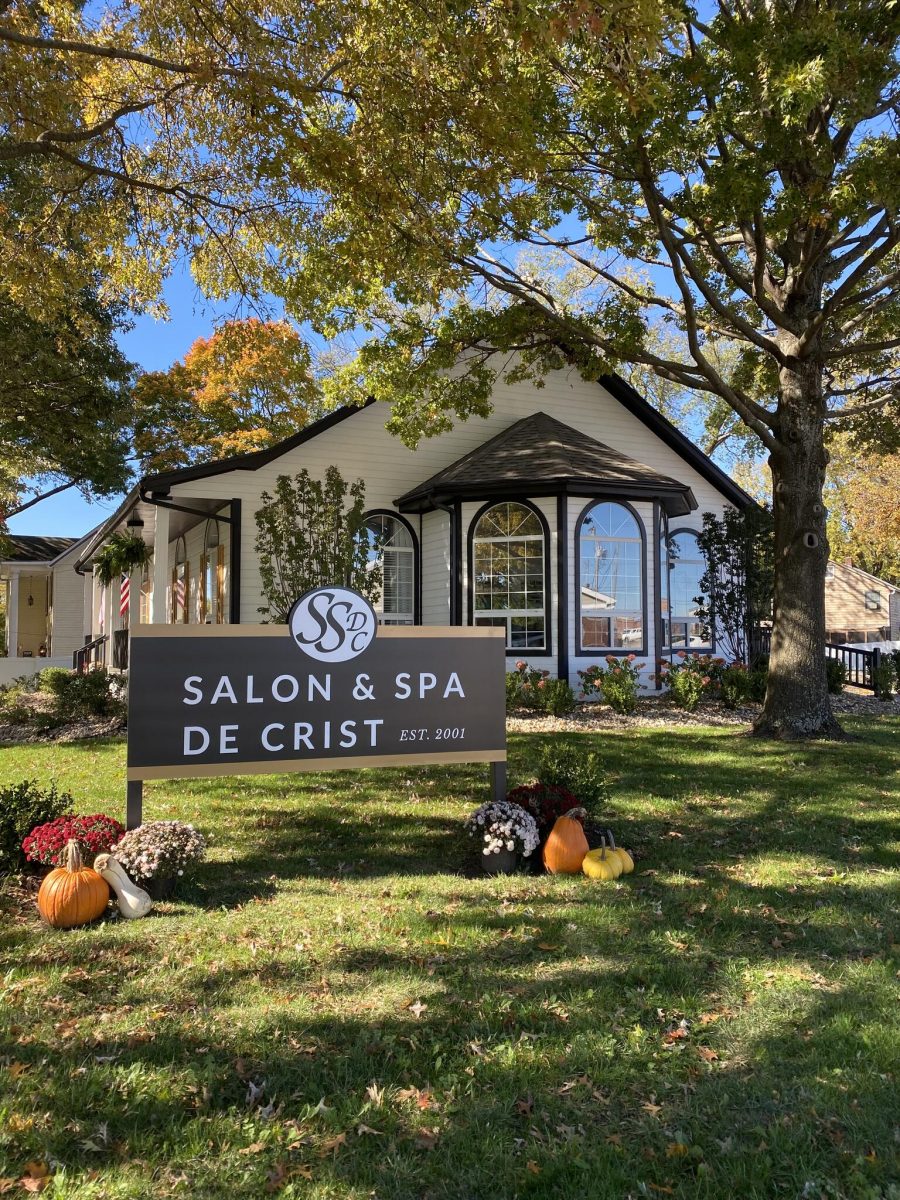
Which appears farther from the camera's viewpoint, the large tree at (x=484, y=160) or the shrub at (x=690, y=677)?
the shrub at (x=690, y=677)

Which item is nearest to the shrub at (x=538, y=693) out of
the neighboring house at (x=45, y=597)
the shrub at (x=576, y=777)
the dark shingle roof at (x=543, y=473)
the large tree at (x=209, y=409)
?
the dark shingle roof at (x=543, y=473)

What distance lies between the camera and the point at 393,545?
1588 cm

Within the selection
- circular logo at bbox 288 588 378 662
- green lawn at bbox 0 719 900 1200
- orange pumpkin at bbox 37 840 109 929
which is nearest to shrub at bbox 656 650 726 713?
green lawn at bbox 0 719 900 1200

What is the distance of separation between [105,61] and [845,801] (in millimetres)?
9791

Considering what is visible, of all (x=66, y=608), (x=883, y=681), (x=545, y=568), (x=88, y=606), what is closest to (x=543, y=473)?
(x=545, y=568)

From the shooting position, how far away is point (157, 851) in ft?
15.6

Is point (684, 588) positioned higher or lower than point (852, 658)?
higher

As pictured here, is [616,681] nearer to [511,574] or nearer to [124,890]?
[511,574]

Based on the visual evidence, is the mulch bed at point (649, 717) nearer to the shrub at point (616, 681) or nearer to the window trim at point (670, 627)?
the shrub at point (616, 681)

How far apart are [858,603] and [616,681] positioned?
3782cm

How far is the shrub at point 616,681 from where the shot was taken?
12180mm

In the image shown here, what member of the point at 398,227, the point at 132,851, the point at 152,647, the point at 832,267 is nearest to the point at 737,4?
the point at 832,267

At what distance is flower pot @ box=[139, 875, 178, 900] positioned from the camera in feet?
15.8

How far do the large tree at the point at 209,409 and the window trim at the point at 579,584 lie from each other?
47.8ft
